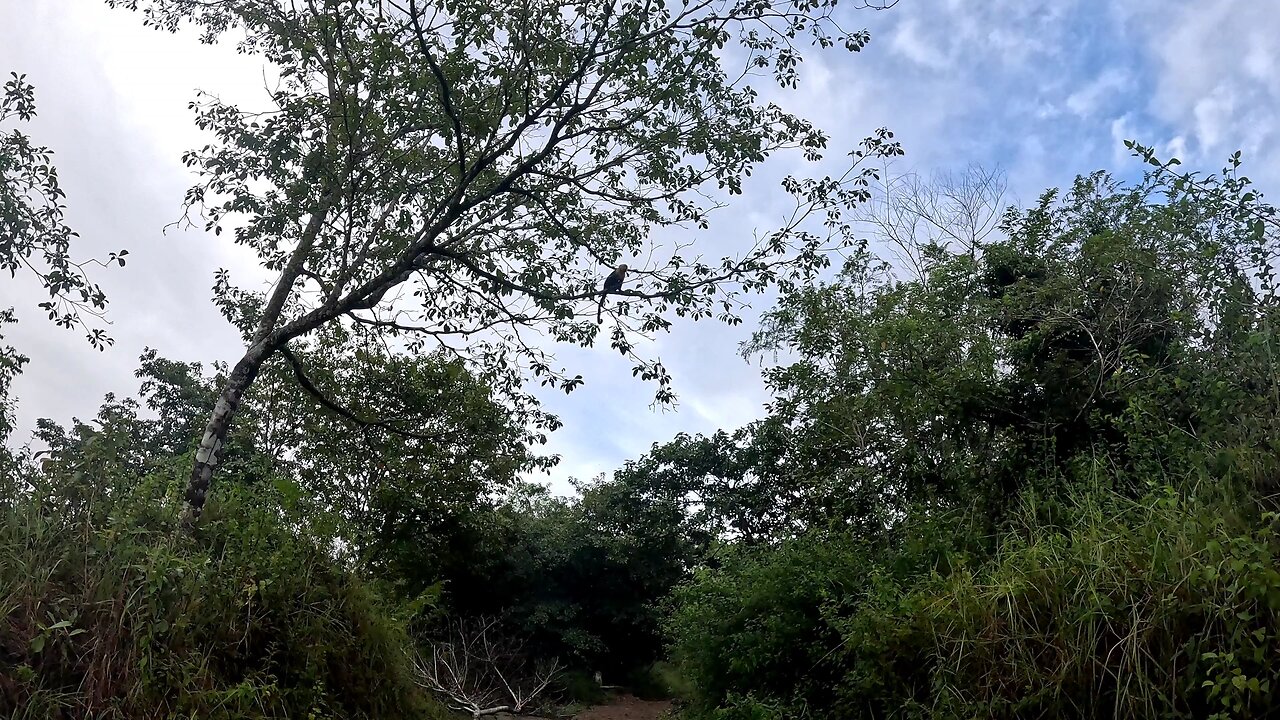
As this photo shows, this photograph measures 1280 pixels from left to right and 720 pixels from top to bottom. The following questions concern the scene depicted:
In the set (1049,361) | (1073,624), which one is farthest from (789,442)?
(1073,624)

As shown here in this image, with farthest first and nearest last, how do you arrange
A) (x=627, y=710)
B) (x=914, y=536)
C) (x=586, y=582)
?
(x=586, y=582) < (x=627, y=710) < (x=914, y=536)

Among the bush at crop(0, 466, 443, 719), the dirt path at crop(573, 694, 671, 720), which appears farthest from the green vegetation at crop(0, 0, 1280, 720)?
the dirt path at crop(573, 694, 671, 720)

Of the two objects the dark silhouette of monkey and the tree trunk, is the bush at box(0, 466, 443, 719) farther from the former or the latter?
the dark silhouette of monkey

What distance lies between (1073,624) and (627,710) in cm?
1358

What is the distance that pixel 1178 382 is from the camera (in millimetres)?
5172

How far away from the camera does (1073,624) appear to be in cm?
408

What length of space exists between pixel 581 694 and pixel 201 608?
12734mm

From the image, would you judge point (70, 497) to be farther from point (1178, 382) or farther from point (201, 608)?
point (1178, 382)

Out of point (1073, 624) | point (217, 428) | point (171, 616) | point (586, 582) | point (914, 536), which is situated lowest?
point (1073, 624)

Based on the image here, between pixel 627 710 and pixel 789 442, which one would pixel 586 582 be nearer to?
pixel 627 710

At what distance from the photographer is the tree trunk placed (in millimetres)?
5312

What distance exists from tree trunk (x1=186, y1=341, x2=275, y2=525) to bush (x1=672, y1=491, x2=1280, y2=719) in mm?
4559

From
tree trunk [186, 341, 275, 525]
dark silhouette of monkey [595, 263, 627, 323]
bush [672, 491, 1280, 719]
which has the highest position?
dark silhouette of monkey [595, 263, 627, 323]

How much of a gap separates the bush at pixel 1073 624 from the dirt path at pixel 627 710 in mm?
9461
